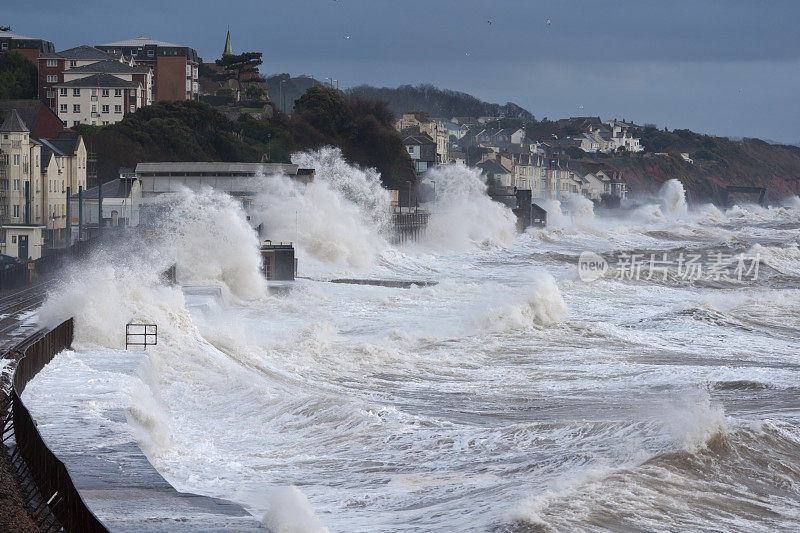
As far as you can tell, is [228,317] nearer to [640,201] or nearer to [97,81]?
[97,81]

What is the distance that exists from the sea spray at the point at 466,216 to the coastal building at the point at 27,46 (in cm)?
3173

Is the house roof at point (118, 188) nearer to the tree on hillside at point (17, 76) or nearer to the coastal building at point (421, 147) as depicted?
the tree on hillside at point (17, 76)

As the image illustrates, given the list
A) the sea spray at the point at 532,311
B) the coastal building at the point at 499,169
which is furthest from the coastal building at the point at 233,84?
the sea spray at the point at 532,311

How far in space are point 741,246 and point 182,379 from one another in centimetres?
5314

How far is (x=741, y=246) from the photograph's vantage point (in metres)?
64.3

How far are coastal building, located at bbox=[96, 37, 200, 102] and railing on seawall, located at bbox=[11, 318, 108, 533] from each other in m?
72.3

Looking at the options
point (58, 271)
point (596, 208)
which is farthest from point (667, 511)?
point (596, 208)

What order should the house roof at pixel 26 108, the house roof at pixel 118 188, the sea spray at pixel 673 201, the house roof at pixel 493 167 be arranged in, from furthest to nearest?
the sea spray at pixel 673 201
the house roof at pixel 493 167
the house roof at pixel 26 108
the house roof at pixel 118 188

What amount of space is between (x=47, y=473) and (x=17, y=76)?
67.6 metres

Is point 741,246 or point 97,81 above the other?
point 97,81

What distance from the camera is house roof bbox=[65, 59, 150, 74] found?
73250mm

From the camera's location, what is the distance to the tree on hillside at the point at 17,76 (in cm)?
6981

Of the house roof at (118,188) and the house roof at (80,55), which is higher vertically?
the house roof at (80,55)

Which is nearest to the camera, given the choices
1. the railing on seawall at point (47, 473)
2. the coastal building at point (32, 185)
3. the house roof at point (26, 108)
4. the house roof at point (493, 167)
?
the railing on seawall at point (47, 473)
